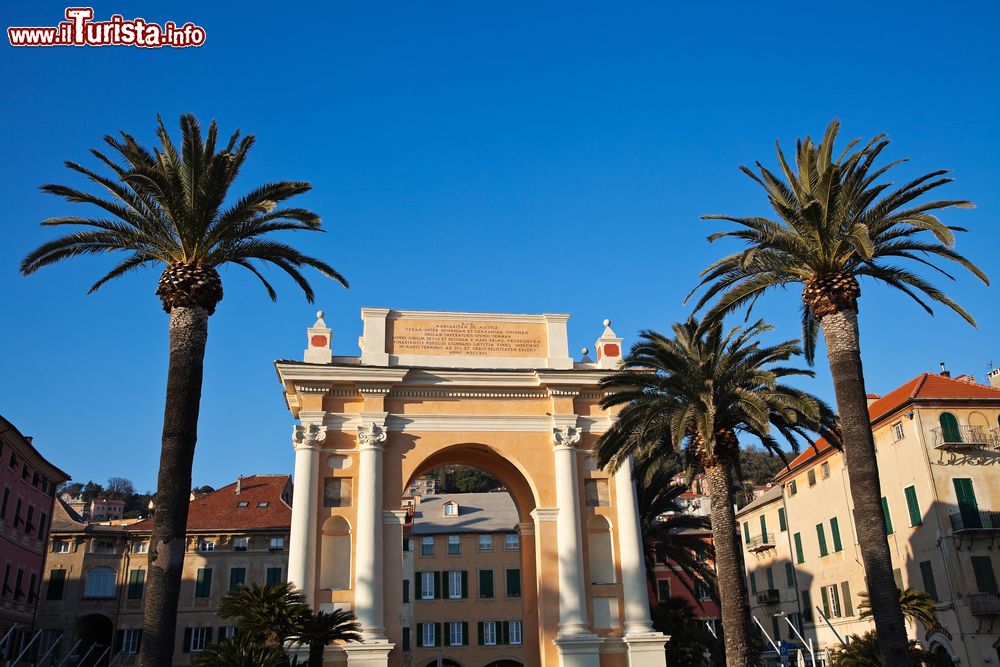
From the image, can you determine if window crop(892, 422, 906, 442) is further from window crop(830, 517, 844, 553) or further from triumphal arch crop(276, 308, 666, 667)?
triumphal arch crop(276, 308, 666, 667)

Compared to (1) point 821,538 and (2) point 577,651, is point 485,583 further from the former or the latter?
(2) point 577,651

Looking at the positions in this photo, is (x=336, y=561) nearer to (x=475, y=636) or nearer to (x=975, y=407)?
(x=975, y=407)

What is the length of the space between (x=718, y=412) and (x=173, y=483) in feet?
46.8

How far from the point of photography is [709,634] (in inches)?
1470

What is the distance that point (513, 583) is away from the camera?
57656mm

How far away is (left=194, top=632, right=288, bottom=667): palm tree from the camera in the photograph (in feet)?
64.0

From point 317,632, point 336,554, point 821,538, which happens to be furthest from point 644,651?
point 821,538

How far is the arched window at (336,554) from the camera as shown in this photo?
27.3 metres

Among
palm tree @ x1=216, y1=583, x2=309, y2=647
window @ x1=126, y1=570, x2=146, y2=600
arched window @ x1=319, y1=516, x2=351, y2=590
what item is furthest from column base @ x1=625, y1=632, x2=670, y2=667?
window @ x1=126, y1=570, x2=146, y2=600

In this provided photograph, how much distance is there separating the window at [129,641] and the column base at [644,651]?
35743mm

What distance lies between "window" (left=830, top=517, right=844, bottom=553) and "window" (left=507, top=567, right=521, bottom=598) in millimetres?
20782

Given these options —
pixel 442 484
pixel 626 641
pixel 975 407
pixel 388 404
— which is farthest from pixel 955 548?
pixel 442 484

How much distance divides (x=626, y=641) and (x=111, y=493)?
156150mm

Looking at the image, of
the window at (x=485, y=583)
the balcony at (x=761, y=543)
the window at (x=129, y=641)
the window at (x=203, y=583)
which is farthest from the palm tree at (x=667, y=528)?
the window at (x=129, y=641)
